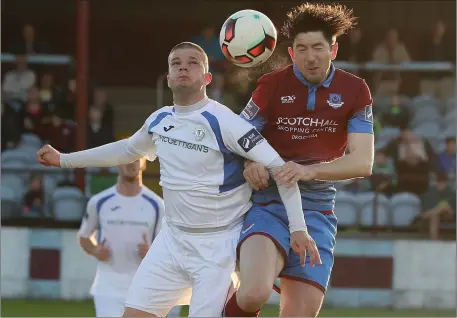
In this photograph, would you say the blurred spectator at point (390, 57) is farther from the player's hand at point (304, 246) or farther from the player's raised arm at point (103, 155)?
the player's hand at point (304, 246)

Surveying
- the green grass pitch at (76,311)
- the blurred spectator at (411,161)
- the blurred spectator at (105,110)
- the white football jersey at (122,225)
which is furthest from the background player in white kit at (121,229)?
the blurred spectator at (411,161)

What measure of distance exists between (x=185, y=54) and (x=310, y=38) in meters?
0.74

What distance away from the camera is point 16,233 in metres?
13.5

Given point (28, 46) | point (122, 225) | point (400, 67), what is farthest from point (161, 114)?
point (28, 46)

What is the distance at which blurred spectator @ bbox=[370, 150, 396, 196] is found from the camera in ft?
45.6

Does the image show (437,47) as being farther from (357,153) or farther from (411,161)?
(357,153)

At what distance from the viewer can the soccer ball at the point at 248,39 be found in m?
6.74

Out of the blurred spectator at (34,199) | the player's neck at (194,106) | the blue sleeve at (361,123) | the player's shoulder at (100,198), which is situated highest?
the player's neck at (194,106)

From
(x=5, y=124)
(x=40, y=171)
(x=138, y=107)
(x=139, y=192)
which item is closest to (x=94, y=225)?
(x=139, y=192)

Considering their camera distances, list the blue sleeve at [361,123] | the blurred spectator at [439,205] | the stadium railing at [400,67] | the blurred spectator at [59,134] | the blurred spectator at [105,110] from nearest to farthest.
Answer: the blue sleeve at [361,123], the blurred spectator at [439,205], the blurred spectator at [59,134], the blurred spectator at [105,110], the stadium railing at [400,67]

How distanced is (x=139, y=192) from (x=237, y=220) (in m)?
3.52

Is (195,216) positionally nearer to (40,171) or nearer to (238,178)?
(238,178)

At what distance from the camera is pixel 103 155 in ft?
22.3

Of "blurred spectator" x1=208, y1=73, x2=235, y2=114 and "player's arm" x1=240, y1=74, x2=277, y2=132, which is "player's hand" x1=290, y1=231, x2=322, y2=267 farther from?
"blurred spectator" x1=208, y1=73, x2=235, y2=114
